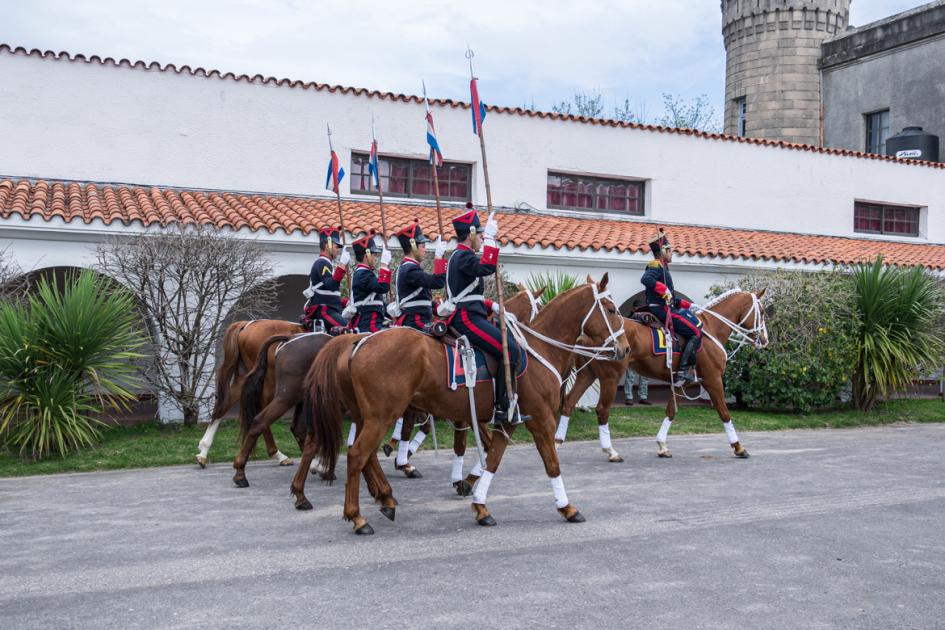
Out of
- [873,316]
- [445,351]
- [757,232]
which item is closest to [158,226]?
[445,351]

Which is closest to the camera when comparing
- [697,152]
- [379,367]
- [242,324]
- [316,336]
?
[379,367]

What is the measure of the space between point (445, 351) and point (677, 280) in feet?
34.2

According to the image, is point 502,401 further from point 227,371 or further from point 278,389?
point 227,371

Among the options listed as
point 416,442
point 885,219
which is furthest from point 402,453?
point 885,219

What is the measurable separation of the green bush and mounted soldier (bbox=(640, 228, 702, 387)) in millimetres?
4410

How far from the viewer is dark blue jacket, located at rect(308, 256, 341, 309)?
10.0 m

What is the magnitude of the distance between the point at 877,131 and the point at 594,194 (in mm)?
14331

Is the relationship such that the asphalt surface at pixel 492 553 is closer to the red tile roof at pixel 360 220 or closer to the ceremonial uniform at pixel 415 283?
the ceremonial uniform at pixel 415 283

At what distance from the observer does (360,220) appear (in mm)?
14734

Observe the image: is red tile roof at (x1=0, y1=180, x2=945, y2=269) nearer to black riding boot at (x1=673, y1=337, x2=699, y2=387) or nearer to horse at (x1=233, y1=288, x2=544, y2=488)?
horse at (x1=233, y1=288, x2=544, y2=488)

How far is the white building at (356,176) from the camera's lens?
1385cm

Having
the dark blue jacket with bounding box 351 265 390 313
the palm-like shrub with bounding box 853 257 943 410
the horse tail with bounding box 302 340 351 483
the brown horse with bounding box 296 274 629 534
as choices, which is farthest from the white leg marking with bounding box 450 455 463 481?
the palm-like shrub with bounding box 853 257 943 410

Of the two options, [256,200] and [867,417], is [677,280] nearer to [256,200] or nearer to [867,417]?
[867,417]

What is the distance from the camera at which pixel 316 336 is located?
8.97 meters
